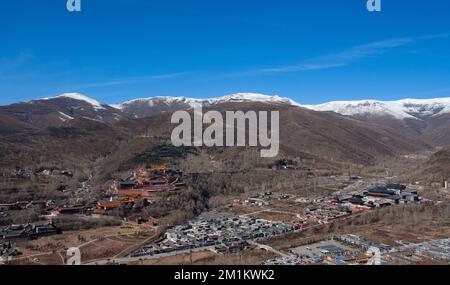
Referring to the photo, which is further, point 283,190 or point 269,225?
point 283,190

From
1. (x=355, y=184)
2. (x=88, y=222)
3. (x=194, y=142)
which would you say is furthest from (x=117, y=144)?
(x=88, y=222)

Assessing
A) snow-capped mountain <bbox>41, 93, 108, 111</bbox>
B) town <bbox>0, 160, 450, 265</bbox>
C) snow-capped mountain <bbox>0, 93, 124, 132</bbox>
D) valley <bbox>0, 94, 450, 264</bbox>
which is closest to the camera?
town <bbox>0, 160, 450, 265</bbox>

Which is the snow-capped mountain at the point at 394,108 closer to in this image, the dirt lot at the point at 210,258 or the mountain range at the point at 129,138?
the mountain range at the point at 129,138

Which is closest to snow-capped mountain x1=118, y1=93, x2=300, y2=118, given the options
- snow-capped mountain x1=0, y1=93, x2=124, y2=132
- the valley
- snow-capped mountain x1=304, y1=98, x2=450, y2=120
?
snow-capped mountain x1=0, y1=93, x2=124, y2=132

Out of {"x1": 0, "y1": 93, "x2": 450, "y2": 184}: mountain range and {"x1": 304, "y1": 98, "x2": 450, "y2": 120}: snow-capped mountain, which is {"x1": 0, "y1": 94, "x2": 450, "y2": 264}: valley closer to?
{"x1": 0, "y1": 93, "x2": 450, "y2": 184}: mountain range

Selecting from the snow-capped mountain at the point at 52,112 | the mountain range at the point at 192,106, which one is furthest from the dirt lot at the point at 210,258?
the snow-capped mountain at the point at 52,112

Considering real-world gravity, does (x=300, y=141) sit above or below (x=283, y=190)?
above

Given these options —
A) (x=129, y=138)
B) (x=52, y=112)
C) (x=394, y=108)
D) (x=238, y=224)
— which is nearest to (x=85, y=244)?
(x=238, y=224)
